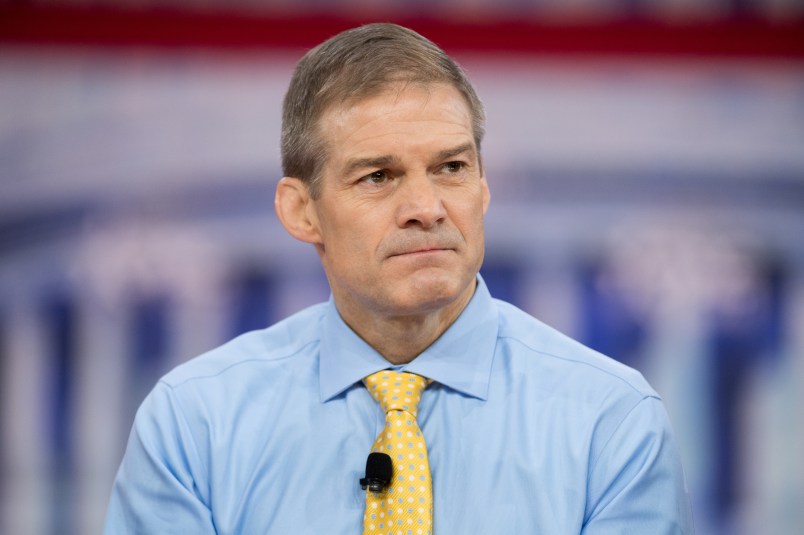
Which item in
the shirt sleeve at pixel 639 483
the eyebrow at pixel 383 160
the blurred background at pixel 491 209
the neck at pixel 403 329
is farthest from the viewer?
the blurred background at pixel 491 209

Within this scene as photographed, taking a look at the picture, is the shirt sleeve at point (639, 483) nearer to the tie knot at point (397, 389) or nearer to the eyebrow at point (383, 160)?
the tie knot at point (397, 389)

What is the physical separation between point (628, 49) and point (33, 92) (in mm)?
1949

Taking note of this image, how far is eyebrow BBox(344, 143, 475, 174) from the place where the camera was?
1662 mm

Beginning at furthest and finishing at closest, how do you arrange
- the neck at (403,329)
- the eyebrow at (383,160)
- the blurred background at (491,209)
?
the blurred background at (491,209) < the neck at (403,329) < the eyebrow at (383,160)

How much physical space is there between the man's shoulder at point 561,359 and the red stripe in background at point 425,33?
155 centimetres

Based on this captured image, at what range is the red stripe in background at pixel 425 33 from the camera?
10.5 ft

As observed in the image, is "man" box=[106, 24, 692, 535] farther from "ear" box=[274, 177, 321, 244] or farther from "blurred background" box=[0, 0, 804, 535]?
"blurred background" box=[0, 0, 804, 535]

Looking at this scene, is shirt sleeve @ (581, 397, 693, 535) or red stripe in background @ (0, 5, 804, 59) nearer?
shirt sleeve @ (581, 397, 693, 535)

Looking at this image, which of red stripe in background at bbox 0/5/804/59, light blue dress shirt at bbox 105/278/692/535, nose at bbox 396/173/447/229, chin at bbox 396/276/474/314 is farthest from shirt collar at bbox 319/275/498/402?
red stripe in background at bbox 0/5/804/59

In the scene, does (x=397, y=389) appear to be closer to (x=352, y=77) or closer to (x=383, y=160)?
(x=383, y=160)

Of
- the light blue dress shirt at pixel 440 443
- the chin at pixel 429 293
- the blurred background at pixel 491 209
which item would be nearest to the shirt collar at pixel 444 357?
the light blue dress shirt at pixel 440 443

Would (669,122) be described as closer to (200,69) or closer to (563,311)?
(563,311)

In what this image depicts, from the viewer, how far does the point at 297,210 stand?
1892 millimetres

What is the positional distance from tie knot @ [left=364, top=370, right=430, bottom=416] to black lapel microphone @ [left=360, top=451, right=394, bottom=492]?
0.11 metres
